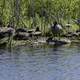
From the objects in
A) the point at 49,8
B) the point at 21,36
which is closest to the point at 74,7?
the point at 49,8

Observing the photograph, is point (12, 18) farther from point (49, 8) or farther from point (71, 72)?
point (71, 72)

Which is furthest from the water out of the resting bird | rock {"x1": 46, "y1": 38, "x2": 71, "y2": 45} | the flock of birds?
the resting bird

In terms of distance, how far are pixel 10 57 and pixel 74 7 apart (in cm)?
4953

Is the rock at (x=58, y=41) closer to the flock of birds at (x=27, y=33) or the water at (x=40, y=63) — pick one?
the flock of birds at (x=27, y=33)

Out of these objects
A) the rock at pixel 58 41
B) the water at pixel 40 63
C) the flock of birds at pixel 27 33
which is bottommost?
the water at pixel 40 63

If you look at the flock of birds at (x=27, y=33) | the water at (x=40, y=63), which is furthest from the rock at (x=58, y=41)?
the water at (x=40, y=63)

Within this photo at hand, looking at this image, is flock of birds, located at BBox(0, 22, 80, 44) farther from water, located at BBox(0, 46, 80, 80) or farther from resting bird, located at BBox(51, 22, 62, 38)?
water, located at BBox(0, 46, 80, 80)

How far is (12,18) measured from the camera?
77.4 meters

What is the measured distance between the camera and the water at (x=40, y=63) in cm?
3712

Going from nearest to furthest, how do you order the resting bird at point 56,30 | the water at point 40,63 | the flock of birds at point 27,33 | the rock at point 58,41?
Answer: the water at point 40,63, the flock of birds at point 27,33, the rock at point 58,41, the resting bird at point 56,30

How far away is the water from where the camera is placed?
37.1m

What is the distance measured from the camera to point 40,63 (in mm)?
45062

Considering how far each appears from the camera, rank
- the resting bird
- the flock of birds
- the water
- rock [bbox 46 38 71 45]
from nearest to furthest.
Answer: the water
the flock of birds
rock [bbox 46 38 71 45]
the resting bird

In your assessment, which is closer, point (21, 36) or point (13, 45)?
point (13, 45)
